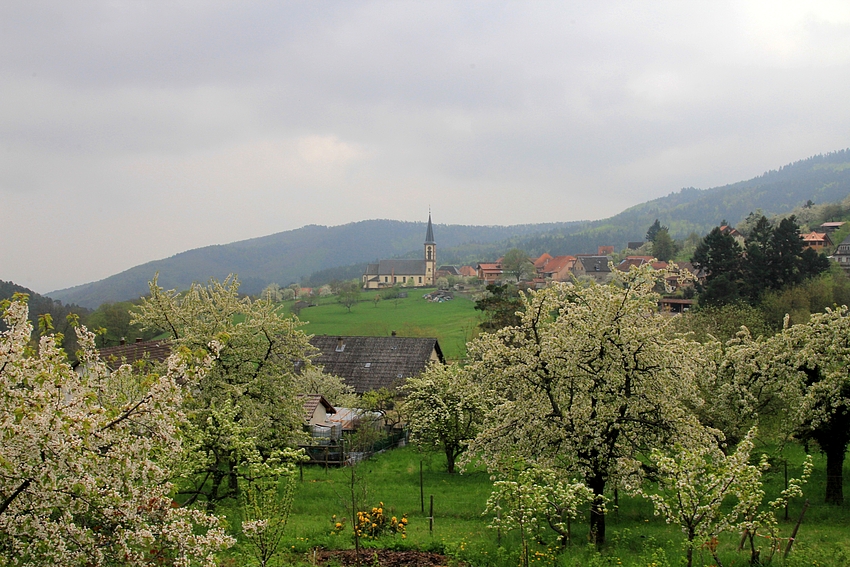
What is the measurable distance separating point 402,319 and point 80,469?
8621 centimetres

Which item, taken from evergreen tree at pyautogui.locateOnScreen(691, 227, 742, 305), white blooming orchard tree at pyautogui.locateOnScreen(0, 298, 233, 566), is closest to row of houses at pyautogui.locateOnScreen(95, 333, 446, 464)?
evergreen tree at pyautogui.locateOnScreen(691, 227, 742, 305)

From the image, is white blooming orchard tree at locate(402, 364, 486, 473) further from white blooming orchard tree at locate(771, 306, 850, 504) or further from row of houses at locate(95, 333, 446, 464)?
white blooming orchard tree at locate(771, 306, 850, 504)

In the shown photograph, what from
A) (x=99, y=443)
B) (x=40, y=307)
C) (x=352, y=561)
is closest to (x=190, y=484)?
(x=352, y=561)

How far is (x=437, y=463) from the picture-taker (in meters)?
30.3

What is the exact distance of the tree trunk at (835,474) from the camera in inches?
789

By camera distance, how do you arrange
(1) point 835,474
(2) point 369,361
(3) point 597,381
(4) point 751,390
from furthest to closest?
(2) point 369,361 → (4) point 751,390 → (1) point 835,474 → (3) point 597,381

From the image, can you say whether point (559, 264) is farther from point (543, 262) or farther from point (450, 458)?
point (450, 458)

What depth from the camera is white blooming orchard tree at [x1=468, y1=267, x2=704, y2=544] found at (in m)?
15.5

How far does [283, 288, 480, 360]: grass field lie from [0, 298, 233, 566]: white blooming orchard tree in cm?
5012

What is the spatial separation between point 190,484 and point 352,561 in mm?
7835

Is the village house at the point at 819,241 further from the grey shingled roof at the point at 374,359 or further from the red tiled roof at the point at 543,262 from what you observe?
A: the grey shingled roof at the point at 374,359

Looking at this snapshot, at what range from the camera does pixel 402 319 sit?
93.3 meters

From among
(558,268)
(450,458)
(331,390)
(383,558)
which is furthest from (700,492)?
(558,268)

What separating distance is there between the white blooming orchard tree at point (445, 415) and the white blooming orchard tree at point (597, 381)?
1009cm
